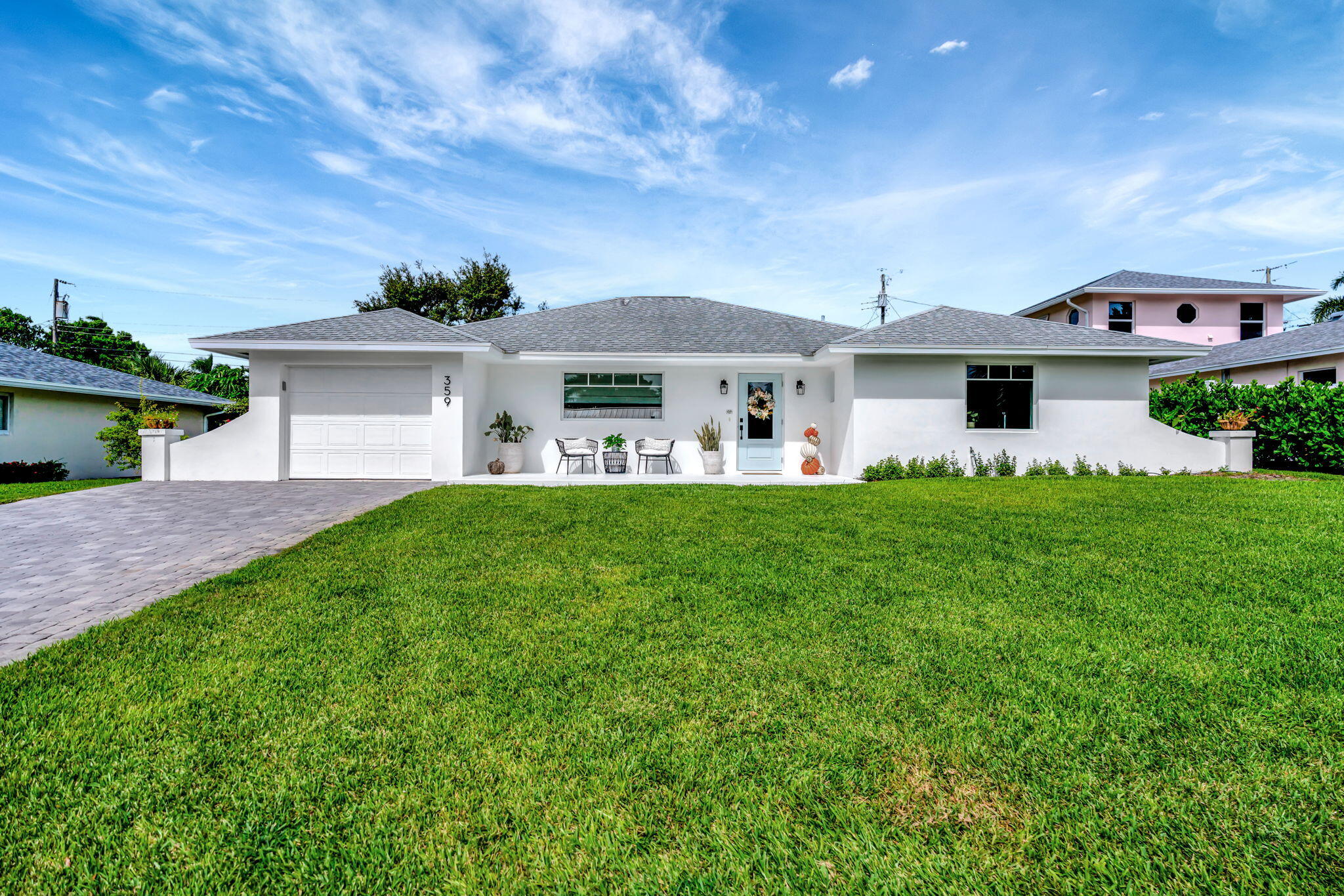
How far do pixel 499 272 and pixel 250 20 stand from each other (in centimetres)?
1994

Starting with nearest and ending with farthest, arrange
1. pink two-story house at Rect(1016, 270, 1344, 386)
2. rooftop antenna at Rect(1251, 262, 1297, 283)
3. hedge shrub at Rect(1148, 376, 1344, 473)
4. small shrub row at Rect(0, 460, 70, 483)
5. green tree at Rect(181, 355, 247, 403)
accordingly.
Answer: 1. hedge shrub at Rect(1148, 376, 1344, 473)
2. small shrub row at Rect(0, 460, 70, 483)
3. pink two-story house at Rect(1016, 270, 1344, 386)
4. green tree at Rect(181, 355, 247, 403)
5. rooftop antenna at Rect(1251, 262, 1297, 283)

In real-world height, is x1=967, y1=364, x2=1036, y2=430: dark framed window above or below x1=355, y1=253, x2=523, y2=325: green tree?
below

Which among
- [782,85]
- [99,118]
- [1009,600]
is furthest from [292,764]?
[99,118]

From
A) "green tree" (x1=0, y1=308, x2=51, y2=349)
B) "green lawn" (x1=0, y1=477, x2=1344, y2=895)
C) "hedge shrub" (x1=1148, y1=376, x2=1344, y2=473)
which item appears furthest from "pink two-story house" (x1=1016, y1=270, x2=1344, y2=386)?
"green tree" (x1=0, y1=308, x2=51, y2=349)

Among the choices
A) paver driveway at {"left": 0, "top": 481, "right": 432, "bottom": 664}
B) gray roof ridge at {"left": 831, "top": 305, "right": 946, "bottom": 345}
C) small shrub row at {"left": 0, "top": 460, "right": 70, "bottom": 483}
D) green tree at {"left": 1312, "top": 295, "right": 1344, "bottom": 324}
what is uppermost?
green tree at {"left": 1312, "top": 295, "right": 1344, "bottom": 324}

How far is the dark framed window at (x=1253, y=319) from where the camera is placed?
22312mm

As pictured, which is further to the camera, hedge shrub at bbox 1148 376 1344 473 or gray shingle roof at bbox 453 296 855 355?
gray shingle roof at bbox 453 296 855 355

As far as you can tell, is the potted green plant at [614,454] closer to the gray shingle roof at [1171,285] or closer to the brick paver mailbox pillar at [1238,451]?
the brick paver mailbox pillar at [1238,451]

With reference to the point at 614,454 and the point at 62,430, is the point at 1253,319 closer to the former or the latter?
the point at 614,454

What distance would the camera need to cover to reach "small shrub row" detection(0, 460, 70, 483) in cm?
1392

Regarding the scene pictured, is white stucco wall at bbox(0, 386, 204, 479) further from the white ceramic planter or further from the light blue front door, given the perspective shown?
the light blue front door

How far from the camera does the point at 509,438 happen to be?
12.9m

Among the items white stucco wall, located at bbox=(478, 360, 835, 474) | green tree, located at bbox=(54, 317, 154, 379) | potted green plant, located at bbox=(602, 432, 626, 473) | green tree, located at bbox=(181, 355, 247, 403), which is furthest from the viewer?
green tree, located at bbox=(54, 317, 154, 379)

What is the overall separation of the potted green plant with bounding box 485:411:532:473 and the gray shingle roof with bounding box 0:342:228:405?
11.9 meters
